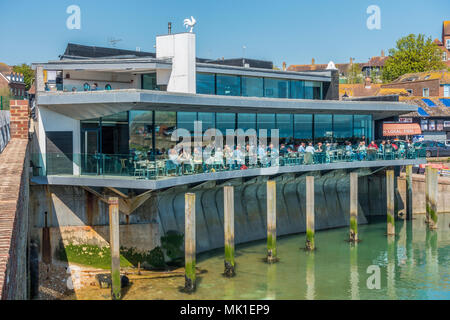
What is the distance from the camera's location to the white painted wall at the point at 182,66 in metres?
29.4

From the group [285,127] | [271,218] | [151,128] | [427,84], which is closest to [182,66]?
[151,128]

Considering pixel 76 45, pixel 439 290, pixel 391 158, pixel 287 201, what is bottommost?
pixel 439 290

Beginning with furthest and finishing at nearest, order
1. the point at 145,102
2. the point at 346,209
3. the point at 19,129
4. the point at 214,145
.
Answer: the point at 346,209
the point at 214,145
the point at 19,129
the point at 145,102

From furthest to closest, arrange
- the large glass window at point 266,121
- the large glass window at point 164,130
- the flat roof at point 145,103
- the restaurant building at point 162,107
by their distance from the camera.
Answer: the large glass window at point 266,121 → the large glass window at point 164,130 → the restaurant building at point 162,107 → the flat roof at point 145,103

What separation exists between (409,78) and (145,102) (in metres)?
65.3

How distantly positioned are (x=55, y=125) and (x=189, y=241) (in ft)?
25.3

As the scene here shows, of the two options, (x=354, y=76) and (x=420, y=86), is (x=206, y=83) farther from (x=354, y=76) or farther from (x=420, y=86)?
(x=354, y=76)

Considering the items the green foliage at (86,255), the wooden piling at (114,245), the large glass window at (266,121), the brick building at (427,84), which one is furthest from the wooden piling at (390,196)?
the brick building at (427,84)

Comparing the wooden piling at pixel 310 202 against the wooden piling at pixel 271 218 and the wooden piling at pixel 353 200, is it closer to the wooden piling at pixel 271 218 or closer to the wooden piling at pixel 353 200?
the wooden piling at pixel 271 218

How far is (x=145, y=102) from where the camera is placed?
23.0 meters

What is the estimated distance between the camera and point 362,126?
122 feet

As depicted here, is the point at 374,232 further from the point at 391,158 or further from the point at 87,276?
the point at 87,276

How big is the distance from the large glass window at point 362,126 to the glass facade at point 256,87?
2.76m

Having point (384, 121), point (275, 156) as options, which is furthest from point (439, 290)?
point (384, 121)
